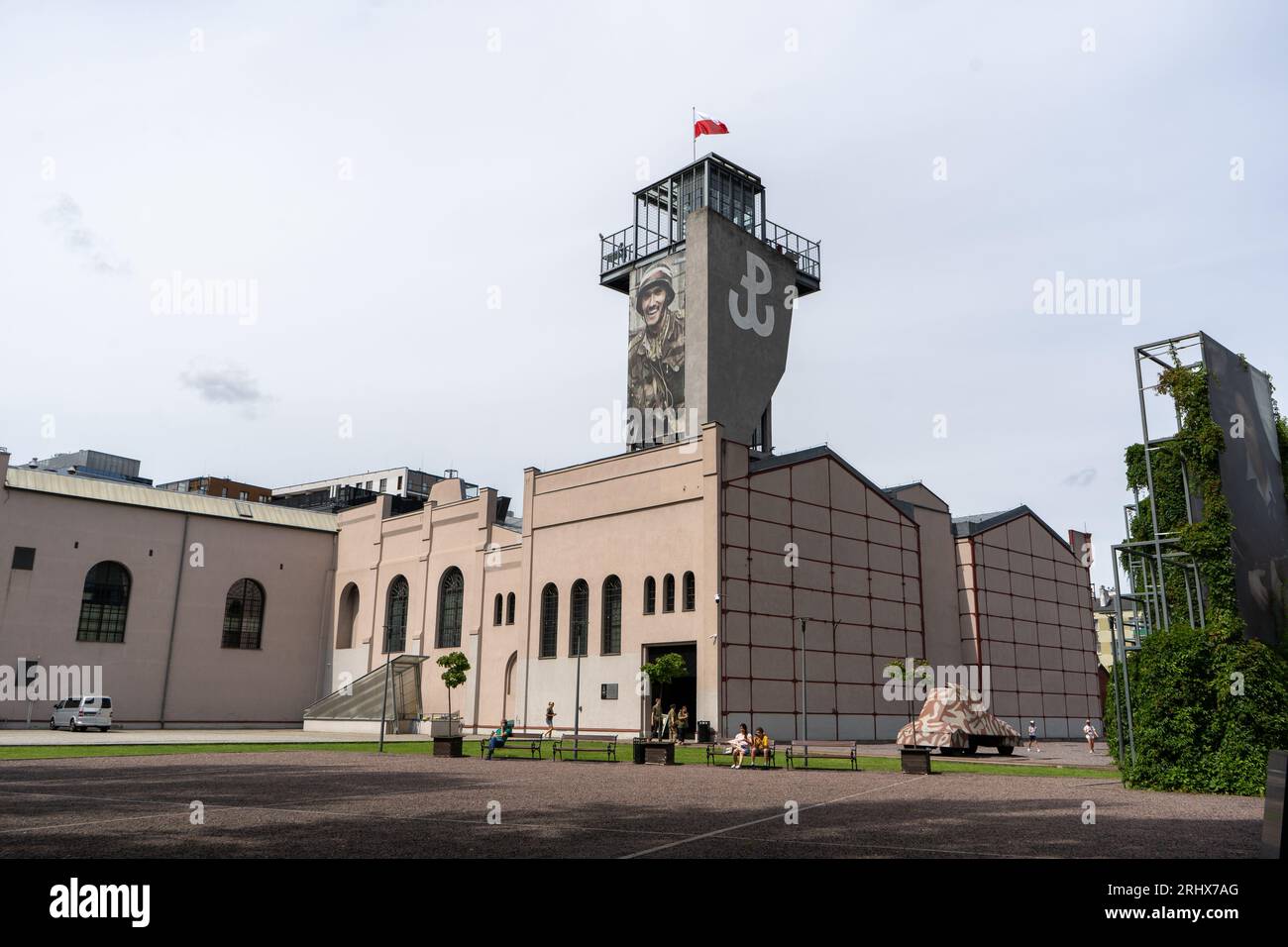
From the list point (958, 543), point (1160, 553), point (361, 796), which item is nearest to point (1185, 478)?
point (1160, 553)

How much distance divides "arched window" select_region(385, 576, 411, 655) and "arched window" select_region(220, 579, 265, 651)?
763cm

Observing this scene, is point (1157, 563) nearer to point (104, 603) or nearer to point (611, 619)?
point (611, 619)

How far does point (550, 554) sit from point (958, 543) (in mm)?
24899

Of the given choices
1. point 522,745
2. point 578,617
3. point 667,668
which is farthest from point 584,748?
point 578,617

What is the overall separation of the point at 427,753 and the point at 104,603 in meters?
28.6

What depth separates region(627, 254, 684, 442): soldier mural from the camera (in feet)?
173

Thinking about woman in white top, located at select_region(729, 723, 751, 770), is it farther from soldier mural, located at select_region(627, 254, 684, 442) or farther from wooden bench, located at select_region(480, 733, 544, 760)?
soldier mural, located at select_region(627, 254, 684, 442)

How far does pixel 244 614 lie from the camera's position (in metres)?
55.5

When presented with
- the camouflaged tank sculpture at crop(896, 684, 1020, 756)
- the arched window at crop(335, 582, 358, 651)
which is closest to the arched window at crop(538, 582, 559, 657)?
the arched window at crop(335, 582, 358, 651)

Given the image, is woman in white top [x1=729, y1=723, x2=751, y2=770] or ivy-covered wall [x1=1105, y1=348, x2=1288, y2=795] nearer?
ivy-covered wall [x1=1105, y1=348, x2=1288, y2=795]

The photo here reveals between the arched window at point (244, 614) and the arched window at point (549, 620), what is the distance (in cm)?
2045
